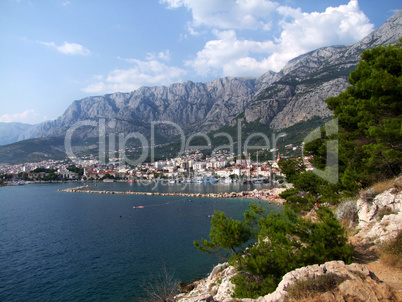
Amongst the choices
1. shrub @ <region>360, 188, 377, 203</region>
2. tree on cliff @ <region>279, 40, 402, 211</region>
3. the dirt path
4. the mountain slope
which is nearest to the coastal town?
the mountain slope

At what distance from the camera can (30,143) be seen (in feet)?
375

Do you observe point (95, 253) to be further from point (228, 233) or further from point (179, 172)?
point (179, 172)

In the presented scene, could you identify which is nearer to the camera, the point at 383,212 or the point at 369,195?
the point at 383,212

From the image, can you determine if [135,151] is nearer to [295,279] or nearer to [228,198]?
[228,198]

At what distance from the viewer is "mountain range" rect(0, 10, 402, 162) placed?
7019cm

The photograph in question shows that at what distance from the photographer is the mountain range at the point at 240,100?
70.2 meters

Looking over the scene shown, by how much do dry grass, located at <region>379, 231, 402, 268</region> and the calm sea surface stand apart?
804 centimetres

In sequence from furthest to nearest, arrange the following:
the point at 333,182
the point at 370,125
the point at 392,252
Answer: the point at 333,182
the point at 370,125
the point at 392,252

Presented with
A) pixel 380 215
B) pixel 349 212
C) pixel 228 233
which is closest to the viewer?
pixel 228 233

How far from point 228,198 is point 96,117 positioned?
4928 inches

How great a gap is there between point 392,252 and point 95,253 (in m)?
14.2

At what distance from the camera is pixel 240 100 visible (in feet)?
412

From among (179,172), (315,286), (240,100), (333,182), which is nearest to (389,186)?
(333,182)

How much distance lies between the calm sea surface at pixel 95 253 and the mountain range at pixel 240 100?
57936 millimetres
